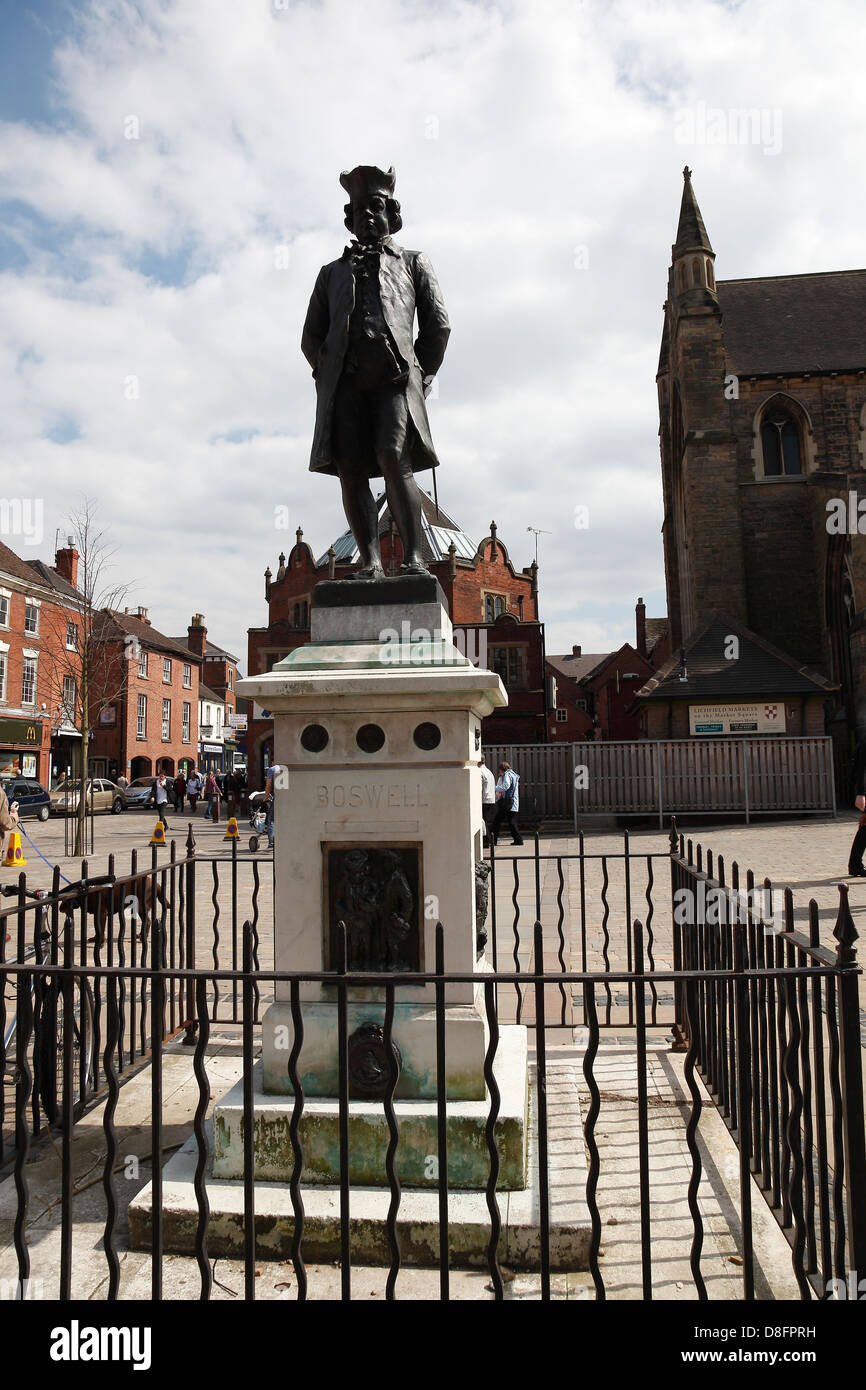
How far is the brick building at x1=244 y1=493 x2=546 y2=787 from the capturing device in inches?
1426

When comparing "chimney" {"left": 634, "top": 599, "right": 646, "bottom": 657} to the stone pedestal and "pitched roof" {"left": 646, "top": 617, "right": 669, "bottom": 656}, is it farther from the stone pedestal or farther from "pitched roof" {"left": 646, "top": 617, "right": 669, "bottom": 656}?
the stone pedestal

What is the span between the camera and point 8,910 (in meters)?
3.71

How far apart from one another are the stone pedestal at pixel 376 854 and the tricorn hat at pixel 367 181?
89.3 inches

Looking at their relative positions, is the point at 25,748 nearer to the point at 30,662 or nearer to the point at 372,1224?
the point at 30,662

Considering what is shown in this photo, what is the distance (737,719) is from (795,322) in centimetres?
1785

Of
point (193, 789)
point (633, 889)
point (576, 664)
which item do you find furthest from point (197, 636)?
point (633, 889)

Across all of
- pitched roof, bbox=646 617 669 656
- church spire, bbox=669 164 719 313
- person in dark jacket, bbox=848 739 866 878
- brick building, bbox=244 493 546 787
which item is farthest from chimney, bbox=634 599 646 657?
person in dark jacket, bbox=848 739 866 878

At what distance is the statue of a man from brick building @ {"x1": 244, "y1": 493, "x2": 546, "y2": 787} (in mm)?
28690

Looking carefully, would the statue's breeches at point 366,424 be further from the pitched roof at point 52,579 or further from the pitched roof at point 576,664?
the pitched roof at point 576,664

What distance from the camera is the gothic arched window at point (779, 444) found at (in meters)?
28.6

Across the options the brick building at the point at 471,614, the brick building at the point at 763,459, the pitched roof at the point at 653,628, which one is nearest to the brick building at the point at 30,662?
the brick building at the point at 471,614
